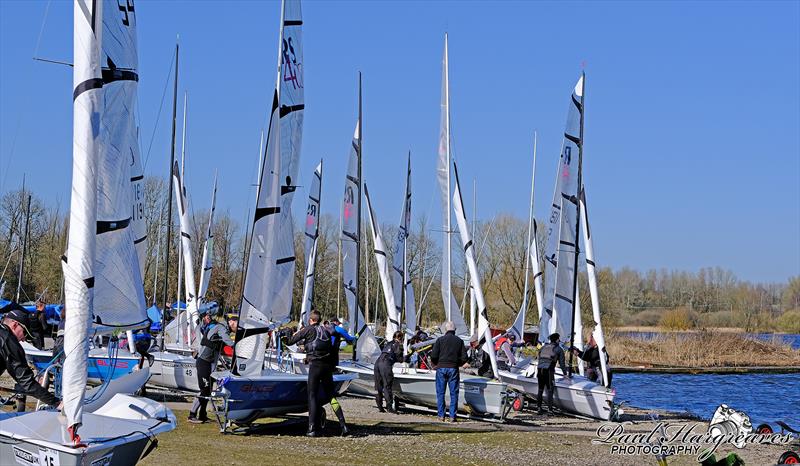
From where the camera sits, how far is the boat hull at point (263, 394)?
43.1 feet

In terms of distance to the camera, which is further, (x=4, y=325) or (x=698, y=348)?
(x=698, y=348)

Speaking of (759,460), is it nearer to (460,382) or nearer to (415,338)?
(460,382)

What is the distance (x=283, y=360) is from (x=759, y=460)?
846cm

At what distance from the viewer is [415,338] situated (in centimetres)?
2303

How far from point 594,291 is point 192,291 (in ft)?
37.0

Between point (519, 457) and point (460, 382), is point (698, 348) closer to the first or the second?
point (460, 382)

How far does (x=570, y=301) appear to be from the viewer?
20812 mm

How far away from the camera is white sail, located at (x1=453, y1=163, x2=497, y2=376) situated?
704 inches

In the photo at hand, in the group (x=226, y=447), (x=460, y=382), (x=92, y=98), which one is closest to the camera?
(x=92, y=98)

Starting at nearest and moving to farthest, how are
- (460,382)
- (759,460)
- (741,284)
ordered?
(759,460), (460,382), (741,284)

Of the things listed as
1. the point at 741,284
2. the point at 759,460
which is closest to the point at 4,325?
the point at 759,460

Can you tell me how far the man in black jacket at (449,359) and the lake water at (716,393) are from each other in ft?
30.9

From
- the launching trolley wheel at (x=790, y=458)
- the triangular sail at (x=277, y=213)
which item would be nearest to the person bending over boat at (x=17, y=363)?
the triangular sail at (x=277, y=213)

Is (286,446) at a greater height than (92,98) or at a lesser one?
lesser
